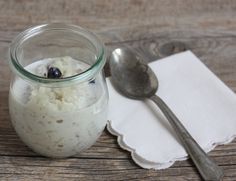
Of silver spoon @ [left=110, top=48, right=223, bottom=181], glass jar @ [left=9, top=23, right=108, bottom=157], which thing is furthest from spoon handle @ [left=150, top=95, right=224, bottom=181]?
glass jar @ [left=9, top=23, right=108, bottom=157]

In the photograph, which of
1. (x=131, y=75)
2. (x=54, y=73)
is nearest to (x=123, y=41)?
(x=131, y=75)

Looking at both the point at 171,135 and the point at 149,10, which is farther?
the point at 149,10

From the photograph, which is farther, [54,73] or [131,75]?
[131,75]

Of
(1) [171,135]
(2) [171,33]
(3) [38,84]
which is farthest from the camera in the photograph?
(2) [171,33]

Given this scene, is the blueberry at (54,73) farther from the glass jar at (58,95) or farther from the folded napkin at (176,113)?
the folded napkin at (176,113)

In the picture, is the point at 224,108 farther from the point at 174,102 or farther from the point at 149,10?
the point at 149,10

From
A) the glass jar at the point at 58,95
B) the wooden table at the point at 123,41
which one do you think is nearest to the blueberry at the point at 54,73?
the glass jar at the point at 58,95

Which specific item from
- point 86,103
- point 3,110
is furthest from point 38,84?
point 3,110

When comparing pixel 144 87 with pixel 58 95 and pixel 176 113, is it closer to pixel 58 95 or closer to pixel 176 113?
pixel 176 113
